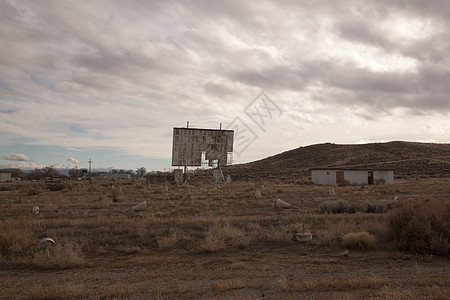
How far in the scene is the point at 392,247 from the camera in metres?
8.97

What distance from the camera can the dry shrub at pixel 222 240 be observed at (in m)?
9.09

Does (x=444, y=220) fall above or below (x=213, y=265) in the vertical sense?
above

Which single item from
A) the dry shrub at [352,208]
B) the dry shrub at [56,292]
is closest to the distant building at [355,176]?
the dry shrub at [352,208]

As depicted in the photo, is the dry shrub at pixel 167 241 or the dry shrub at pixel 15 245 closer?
the dry shrub at pixel 15 245

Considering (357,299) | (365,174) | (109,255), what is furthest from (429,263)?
(365,174)

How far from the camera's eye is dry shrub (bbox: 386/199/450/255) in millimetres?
8263

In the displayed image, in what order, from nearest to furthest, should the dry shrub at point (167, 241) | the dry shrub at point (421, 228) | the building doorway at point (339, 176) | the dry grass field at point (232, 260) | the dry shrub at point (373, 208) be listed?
the dry grass field at point (232, 260) → the dry shrub at point (421, 228) → the dry shrub at point (167, 241) → the dry shrub at point (373, 208) → the building doorway at point (339, 176)

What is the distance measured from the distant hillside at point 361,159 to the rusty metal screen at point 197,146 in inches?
861

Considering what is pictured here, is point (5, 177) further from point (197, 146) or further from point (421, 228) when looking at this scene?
point (421, 228)

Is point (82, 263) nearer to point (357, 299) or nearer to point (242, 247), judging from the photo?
point (242, 247)

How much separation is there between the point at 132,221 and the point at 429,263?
9.86m

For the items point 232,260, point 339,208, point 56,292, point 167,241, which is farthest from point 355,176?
point 56,292

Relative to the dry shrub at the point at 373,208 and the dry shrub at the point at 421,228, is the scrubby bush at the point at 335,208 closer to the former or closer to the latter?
the dry shrub at the point at 373,208

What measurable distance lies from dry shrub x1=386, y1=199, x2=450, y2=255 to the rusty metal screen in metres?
36.3
